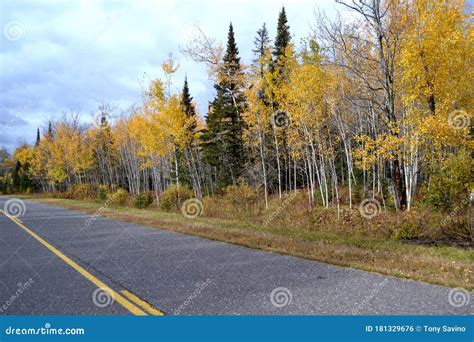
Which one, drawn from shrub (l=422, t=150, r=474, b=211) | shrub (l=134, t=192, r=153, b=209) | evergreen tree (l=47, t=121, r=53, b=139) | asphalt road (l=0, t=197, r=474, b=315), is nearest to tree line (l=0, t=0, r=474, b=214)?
shrub (l=422, t=150, r=474, b=211)

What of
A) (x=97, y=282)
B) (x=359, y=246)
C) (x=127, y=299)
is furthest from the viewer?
(x=359, y=246)

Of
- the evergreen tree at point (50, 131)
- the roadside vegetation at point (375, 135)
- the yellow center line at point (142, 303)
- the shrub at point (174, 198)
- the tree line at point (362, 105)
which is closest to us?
the yellow center line at point (142, 303)

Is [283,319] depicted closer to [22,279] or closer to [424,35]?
[22,279]

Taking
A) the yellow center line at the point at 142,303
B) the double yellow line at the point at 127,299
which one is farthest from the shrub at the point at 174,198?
the yellow center line at the point at 142,303

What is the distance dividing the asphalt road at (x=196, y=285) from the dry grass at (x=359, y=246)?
0.57 metres

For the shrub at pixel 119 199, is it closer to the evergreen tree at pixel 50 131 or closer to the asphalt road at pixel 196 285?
the asphalt road at pixel 196 285

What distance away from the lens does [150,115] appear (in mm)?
28844

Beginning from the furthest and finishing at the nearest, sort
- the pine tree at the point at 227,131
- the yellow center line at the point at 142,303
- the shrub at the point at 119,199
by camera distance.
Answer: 1. the pine tree at the point at 227,131
2. the shrub at the point at 119,199
3. the yellow center line at the point at 142,303

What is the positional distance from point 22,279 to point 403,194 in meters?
14.1

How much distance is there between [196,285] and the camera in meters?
6.08

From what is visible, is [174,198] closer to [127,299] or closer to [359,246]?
[359,246]

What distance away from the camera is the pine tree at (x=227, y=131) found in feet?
103

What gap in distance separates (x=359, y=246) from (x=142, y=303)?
694 cm

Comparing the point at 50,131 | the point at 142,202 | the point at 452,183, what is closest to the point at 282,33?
the point at 142,202
